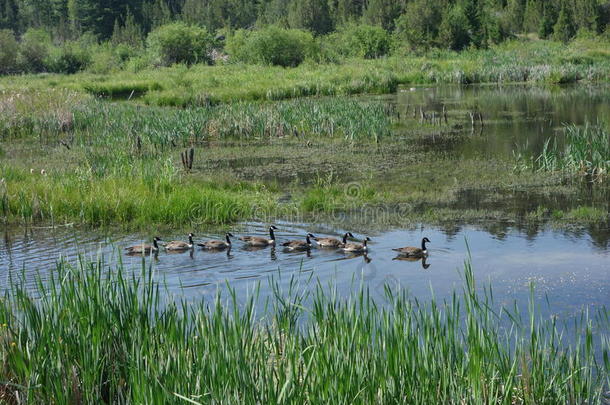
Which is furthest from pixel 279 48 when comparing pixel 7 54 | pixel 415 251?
pixel 415 251

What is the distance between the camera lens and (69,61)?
61688 millimetres

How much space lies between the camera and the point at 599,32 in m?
67.6

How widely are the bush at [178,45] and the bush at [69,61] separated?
20.1 ft

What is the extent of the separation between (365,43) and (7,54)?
26545mm

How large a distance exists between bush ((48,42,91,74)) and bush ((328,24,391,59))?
19973 mm

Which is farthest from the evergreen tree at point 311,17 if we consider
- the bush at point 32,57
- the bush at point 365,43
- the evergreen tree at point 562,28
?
the bush at point 32,57

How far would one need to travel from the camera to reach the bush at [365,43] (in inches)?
2404

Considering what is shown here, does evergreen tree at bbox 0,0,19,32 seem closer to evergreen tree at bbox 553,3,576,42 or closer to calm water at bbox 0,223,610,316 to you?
evergreen tree at bbox 553,3,576,42

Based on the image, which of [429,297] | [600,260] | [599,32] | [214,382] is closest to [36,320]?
[214,382]

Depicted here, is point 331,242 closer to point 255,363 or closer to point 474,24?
point 255,363

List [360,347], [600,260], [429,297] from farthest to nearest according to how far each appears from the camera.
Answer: [600,260]
[429,297]
[360,347]

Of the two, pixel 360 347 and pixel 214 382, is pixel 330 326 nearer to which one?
pixel 360 347

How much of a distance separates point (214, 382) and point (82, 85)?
1525 inches

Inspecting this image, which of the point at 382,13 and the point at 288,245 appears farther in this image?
the point at 382,13
